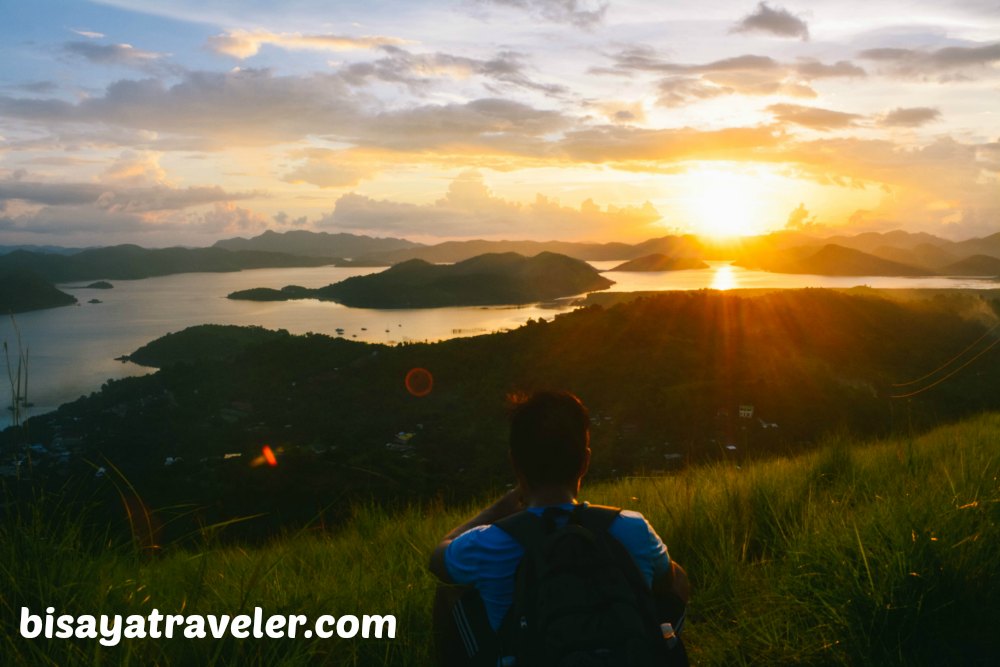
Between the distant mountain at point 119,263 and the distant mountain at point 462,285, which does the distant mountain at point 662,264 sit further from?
the distant mountain at point 119,263

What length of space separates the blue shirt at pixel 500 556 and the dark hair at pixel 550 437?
0.11 metres

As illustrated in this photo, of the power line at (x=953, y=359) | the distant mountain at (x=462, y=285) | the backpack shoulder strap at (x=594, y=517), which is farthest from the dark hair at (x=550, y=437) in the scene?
the distant mountain at (x=462, y=285)

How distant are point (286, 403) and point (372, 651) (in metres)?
28.7

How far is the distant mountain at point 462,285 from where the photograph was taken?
347 feet

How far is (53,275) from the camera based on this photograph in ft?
490

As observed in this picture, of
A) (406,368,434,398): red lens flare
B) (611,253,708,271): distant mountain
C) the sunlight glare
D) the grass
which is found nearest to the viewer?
the grass

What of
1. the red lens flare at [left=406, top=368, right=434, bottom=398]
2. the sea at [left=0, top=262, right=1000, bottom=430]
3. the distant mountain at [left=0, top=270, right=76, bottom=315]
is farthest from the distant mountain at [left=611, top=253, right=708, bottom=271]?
the red lens flare at [left=406, top=368, right=434, bottom=398]

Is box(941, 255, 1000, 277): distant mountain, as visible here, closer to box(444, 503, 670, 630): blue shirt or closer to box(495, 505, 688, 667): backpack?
box(444, 503, 670, 630): blue shirt

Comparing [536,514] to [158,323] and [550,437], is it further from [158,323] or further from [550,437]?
[158,323]

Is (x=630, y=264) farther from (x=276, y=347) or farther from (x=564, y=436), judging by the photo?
(x=564, y=436)

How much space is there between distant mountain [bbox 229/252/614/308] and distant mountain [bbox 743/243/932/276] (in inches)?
1865

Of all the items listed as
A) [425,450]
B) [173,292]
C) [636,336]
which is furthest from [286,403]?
[173,292]

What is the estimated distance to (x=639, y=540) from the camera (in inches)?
92.0

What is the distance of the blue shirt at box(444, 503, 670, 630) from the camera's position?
7.57ft
